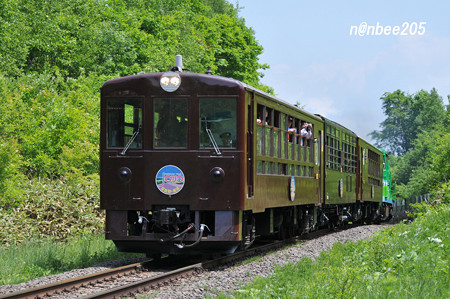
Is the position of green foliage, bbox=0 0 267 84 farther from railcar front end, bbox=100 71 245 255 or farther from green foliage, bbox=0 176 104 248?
railcar front end, bbox=100 71 245 255

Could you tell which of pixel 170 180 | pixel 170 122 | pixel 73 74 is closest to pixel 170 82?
pixel 170 122

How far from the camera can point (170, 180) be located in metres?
11.7

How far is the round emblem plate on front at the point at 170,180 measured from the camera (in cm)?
1166

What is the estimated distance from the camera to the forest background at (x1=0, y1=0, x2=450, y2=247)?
17828 mm

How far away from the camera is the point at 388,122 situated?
110500 millimetres

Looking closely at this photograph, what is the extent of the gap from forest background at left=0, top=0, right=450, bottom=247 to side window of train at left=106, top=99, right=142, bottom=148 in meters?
5.66

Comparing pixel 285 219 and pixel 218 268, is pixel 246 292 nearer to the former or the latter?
pixel 218 268

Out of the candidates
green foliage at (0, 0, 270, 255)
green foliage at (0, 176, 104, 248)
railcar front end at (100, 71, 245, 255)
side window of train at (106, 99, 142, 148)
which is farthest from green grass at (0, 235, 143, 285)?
green foliage at (0, 0, 270, 255)

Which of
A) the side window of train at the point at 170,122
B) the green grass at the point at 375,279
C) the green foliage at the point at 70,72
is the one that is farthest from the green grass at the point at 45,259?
the green grass at the point at 375,279

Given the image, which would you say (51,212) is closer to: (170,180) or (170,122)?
(170,180)

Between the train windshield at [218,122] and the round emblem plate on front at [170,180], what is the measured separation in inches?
24.4

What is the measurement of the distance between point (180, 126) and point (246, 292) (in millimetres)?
4587

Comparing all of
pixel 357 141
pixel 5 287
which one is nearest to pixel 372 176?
pixel 357 141

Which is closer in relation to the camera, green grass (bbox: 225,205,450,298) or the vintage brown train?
green grass (bbox: 225,205,450,298)
